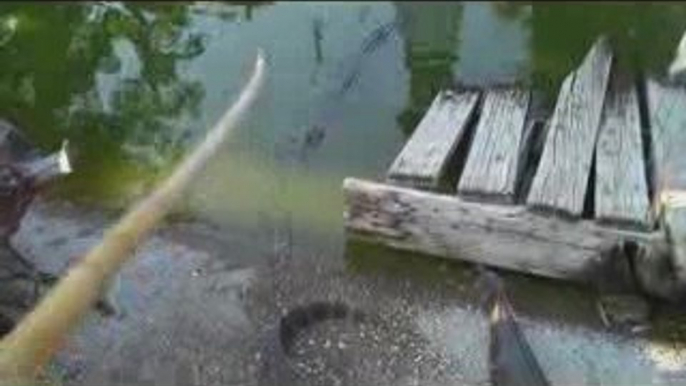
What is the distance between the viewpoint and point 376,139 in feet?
24.2

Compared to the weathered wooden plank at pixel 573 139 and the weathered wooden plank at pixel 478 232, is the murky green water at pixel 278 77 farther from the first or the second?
the weathered wooden plank at pixel 573 139

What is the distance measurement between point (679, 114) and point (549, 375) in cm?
192

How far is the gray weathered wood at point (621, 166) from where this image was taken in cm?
602

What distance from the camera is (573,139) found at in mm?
6719

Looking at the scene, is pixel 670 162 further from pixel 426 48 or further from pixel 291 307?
pixel 426 48

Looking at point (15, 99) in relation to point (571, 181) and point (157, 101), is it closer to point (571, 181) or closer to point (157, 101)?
point (157, 101)

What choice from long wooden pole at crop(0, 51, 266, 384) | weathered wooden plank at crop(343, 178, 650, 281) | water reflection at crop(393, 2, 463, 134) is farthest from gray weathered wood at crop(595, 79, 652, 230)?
long wooden pole at crop(0, 51, 266, 384)

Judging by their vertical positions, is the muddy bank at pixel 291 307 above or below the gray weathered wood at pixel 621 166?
below

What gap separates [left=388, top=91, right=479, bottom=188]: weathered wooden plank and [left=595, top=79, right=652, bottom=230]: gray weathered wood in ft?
2.59

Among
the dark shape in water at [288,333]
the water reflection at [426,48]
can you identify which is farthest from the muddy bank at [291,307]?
the water reflection at [426,48]

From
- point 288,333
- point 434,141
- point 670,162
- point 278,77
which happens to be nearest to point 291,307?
point 288,333

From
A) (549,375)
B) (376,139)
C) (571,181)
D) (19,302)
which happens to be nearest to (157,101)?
(376,139)

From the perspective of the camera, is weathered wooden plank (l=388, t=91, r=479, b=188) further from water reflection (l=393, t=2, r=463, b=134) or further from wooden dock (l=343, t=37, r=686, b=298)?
water reflection (l=393, t=2, r=463, b=134)

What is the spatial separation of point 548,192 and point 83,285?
2.33 m
